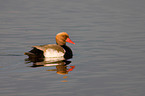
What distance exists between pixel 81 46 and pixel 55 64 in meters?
3.19

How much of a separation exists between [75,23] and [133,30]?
11.9ft

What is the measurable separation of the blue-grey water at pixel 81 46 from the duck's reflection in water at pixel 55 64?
0.20 meters

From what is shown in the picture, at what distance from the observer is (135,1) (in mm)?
Result: 28781

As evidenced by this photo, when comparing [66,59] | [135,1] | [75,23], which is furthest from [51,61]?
[135,1]

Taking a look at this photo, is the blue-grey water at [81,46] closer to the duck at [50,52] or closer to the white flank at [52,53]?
the duck at [50,52]

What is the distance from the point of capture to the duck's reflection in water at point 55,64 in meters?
11.3

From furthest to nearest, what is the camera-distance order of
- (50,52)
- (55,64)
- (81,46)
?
(81,46), (50,52), (55,64)

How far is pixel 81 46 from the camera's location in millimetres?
15078

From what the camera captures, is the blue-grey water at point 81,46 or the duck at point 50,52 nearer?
the blue-grey water at point 81,46

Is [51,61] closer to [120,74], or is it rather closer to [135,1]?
[120,74]

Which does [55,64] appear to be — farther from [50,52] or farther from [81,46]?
[81,46]

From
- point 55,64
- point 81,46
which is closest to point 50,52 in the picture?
point 55,64

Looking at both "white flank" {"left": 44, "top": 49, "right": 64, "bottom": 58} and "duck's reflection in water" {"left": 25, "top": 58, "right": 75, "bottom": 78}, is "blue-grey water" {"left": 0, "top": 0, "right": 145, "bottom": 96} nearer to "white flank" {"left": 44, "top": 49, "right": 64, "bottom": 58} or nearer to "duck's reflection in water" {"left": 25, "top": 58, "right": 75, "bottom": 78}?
"duck's reflection in water" {"left": 25, "top": 58, "right": 75, "bottom": 78}

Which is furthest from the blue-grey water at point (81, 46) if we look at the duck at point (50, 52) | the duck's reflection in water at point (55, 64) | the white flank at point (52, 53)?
the white flank at point (52, 53)
